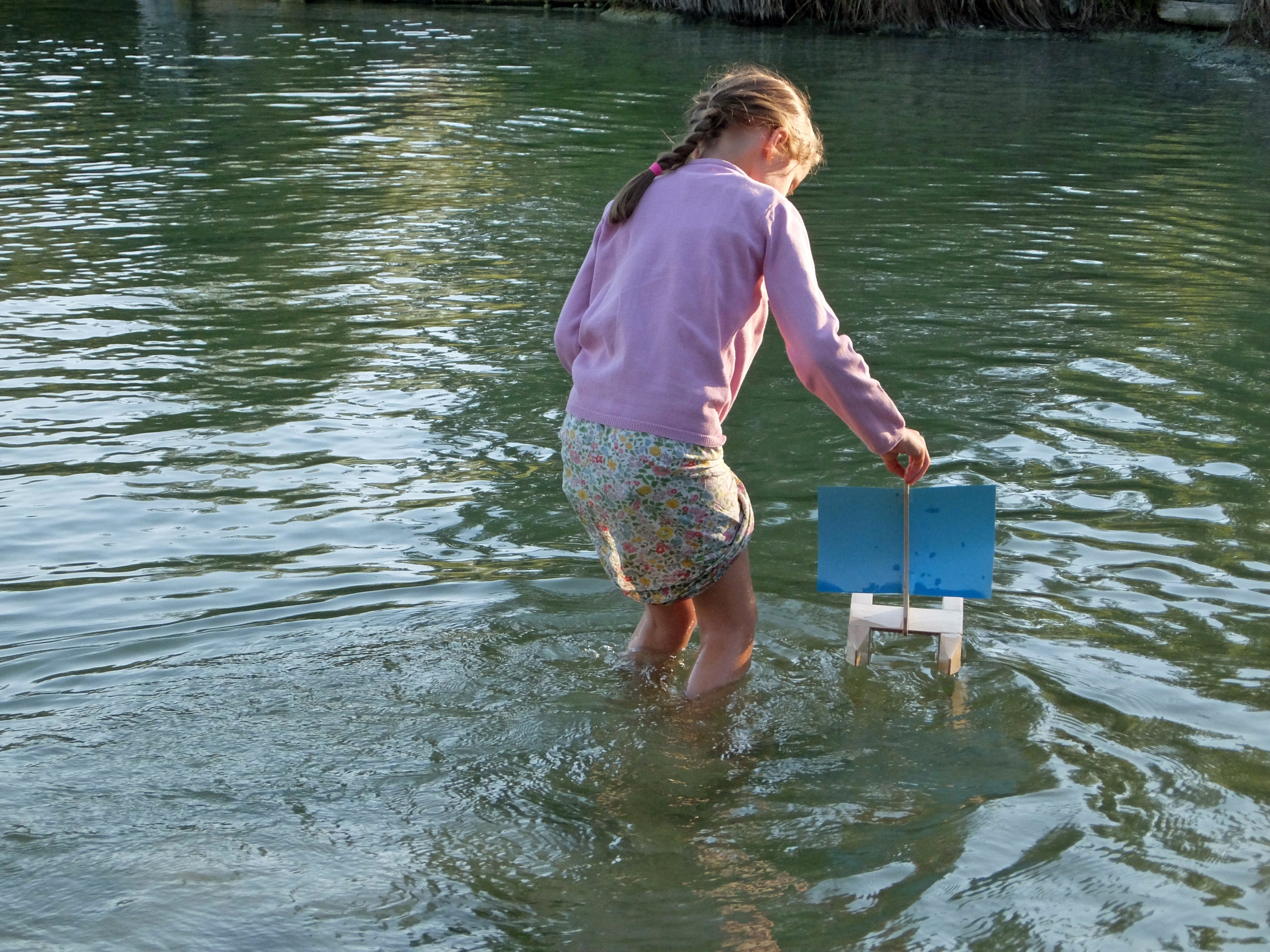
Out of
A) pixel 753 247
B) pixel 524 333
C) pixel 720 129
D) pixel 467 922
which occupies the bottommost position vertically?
pixel 467 922

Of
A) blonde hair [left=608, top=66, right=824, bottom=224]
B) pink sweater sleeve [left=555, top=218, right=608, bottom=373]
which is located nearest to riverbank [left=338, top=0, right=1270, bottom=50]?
blonde hair [left=608, top=66, right=824, bottom=224]

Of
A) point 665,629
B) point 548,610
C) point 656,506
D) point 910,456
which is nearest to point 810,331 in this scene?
point 910,456

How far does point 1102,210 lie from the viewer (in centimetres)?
960

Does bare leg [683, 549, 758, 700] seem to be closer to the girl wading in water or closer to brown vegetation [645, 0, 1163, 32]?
the girl wading in water

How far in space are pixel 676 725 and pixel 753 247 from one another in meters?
1.18

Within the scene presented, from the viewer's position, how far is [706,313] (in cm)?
297

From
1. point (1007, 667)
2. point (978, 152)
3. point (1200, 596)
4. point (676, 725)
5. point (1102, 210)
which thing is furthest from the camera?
point (978, 152)

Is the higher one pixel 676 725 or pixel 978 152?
pixel 978 152

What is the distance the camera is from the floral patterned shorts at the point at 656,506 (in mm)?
3018

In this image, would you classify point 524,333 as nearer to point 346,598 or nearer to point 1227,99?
point 346,598

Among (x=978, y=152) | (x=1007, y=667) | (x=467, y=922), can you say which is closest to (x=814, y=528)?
(x=1007, y=667)

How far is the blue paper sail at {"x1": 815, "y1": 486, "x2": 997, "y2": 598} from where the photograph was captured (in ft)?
11.1

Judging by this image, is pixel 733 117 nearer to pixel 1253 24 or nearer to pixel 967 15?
pixel 1253 24

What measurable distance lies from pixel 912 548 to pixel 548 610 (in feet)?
3.72
